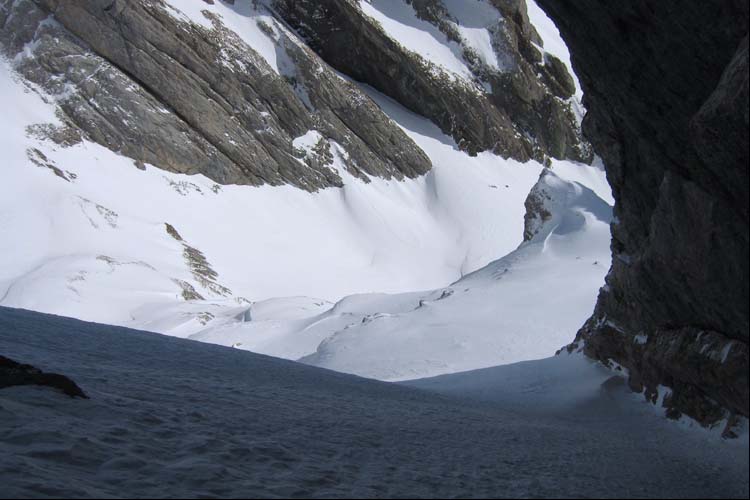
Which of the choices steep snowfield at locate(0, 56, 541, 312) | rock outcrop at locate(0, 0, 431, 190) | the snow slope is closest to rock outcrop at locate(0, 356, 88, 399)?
the snow slope

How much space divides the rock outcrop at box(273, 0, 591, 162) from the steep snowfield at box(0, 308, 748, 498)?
66.5 m

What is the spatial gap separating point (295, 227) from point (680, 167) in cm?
5169

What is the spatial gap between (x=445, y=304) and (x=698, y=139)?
19554 millimetres

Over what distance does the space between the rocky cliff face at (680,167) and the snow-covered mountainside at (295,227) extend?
370 inches

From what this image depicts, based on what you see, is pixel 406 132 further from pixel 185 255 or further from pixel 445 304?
pixel 445 304

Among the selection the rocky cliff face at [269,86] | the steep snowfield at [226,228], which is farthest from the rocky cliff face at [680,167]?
the rocky cliff face at [269,86]

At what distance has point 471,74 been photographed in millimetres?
84375

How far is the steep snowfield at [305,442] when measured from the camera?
7.07 meters

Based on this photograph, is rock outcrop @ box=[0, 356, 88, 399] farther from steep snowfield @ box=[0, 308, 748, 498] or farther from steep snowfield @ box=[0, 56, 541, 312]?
steep snowfield @ box=[0, 56, 541, 312]

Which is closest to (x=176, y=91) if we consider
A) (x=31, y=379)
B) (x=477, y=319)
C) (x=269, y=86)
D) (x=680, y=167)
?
(x=269, y=86)

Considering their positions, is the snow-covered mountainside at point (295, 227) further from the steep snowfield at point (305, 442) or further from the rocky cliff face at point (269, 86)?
the steep snowfield at point (305, 442)

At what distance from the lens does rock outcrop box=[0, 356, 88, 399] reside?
386 inches

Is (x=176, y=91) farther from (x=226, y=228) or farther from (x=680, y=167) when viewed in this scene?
(x=680, y=167)

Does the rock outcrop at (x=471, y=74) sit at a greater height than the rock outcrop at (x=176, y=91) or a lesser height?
greater
